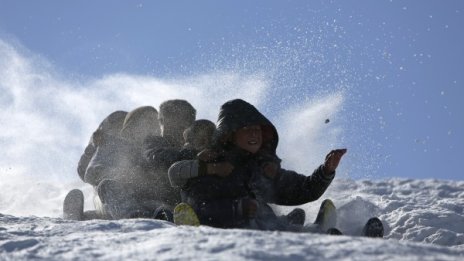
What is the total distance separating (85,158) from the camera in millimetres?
8070

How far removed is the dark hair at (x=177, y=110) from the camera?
6949mm

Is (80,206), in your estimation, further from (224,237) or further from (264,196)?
(224,237)

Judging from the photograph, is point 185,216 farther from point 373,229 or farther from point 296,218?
point 373,229

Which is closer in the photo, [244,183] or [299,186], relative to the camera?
[244,183]

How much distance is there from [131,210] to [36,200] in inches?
200

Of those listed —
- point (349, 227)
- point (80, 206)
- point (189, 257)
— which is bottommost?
point (189, 257)

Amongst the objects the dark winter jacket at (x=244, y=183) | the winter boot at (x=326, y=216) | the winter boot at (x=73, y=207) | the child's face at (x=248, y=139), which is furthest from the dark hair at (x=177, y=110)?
the winter boot at (x=326, y=216)

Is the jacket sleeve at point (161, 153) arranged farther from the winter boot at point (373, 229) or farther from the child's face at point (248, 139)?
the winter boot at point (373, 229)

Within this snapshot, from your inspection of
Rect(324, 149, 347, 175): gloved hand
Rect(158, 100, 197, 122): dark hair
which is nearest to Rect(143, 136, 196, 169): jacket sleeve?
Rect(158, 100, 197, 122): dark hair

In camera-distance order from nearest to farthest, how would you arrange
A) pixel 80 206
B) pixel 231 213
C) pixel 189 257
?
pixel 189 257, pixel 231 213, pixel 80 206

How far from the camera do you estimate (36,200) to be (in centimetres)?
1102

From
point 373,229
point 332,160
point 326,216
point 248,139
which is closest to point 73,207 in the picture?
point 248,139

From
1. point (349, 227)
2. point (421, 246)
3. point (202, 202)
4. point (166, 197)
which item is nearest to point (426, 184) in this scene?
point (349, 227)

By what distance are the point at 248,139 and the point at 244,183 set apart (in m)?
0.42
